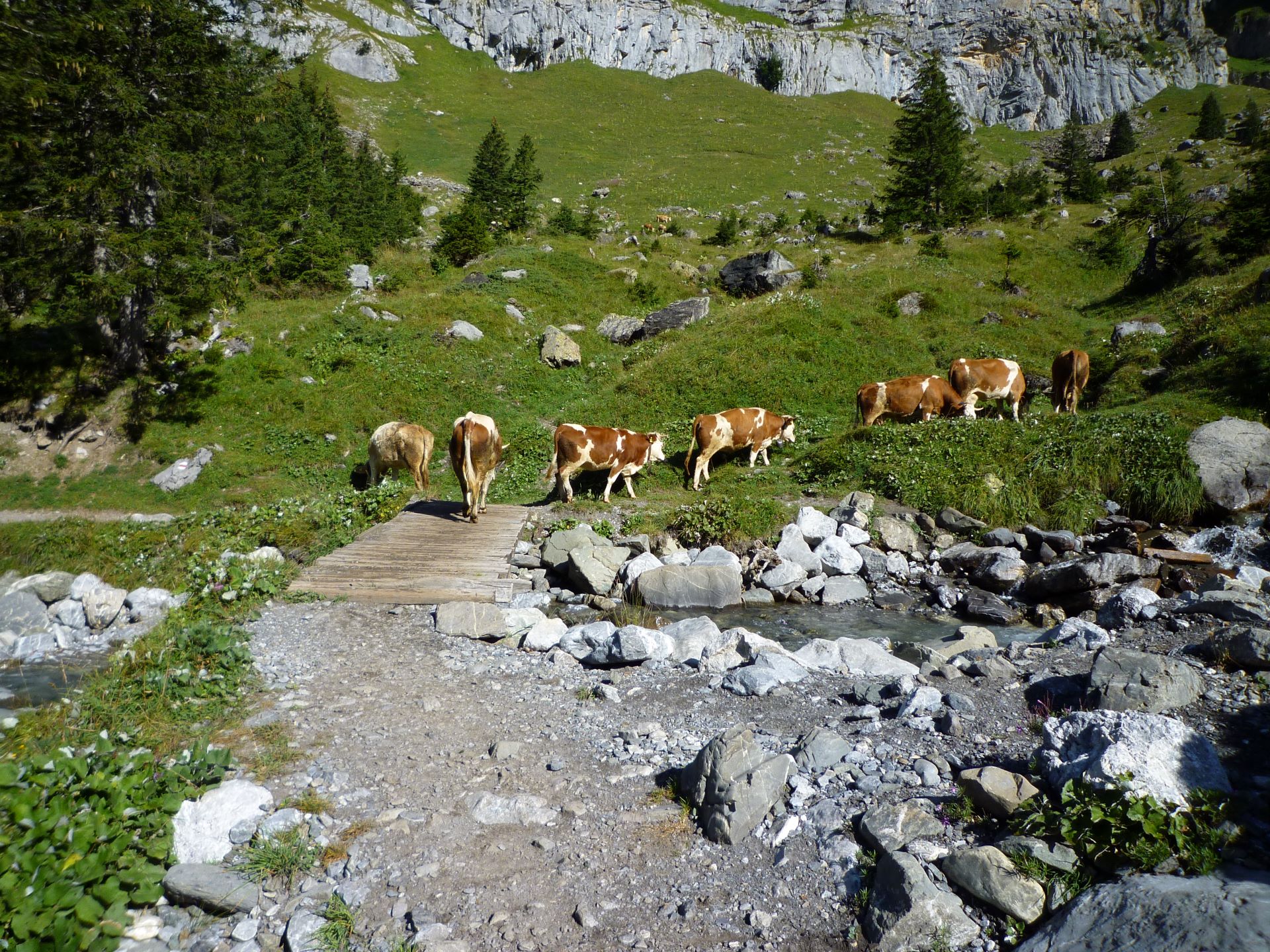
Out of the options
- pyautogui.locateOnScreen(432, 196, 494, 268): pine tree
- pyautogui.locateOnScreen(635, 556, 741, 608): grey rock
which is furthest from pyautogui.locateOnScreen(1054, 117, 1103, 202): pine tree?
pyautogui.locateOnScreen(635, 556, 741, 608): grey rock

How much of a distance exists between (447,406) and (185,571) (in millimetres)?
11119

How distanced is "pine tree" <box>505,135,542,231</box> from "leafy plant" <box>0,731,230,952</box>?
130 ft

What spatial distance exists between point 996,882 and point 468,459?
11.4m

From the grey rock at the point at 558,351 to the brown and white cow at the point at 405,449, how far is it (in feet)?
29.7

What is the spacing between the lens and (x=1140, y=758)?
12.5ft

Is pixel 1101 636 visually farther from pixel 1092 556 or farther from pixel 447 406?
pixel 447 406

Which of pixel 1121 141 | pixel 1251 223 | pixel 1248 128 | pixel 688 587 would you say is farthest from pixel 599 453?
pixel 1121 141

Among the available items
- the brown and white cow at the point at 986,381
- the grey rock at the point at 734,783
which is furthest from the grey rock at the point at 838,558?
the brown and white cow at the point at 986,381

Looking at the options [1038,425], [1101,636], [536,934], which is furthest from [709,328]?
[536,934]

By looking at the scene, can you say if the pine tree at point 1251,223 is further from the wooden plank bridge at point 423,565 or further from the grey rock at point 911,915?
the grey rock at point 911,915

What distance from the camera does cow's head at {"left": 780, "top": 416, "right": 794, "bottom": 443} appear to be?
59.3 ft

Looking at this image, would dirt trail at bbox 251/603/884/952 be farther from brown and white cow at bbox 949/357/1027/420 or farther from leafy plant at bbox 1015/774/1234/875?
brown and white cow at bbox 949/357/1027/420

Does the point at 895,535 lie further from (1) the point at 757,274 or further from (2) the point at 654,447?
(1) the point at 757,274

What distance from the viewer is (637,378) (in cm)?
2256
